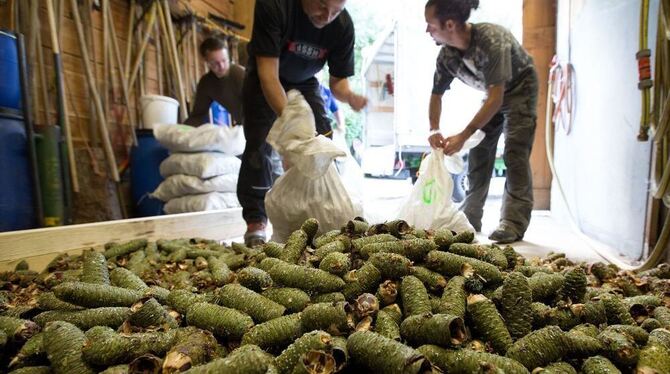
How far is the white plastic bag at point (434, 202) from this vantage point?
2.43m

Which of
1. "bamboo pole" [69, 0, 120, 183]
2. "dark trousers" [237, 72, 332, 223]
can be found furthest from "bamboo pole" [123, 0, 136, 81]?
"dark trousers" [237, 72, 332, 223]

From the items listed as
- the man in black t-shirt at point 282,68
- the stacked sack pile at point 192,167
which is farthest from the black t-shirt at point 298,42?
the stacked sack pile at point 192,167

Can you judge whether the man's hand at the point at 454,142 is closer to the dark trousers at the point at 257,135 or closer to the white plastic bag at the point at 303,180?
the dark trousers at the point at 257,135

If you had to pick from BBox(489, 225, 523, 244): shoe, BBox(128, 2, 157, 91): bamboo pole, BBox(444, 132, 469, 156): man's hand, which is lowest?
BBox(489, 225, 523, 244): shoe

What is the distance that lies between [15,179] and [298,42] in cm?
198

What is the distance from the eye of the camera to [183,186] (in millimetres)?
3551

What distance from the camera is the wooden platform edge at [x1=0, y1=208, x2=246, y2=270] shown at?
1.94 meters

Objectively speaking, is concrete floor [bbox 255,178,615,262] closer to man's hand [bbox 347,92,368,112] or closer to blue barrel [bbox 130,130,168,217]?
man's hand [bbox 347,92,368,112]

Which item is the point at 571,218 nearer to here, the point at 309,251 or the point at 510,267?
the point at 510,267

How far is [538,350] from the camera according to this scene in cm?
81

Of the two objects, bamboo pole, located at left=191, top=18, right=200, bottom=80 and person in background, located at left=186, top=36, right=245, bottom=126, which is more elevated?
bamboo pole, located at left=191, top=18, right=200, bottom=80

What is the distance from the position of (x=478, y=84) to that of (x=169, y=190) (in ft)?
9.33

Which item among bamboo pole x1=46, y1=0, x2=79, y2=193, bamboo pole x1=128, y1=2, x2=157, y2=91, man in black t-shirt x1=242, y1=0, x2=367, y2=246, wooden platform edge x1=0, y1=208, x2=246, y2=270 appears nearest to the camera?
wooden platform edge x1=0, y1=208, x2=246, y2=270

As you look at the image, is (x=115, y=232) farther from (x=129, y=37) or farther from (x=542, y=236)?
(x=542, y=236)
